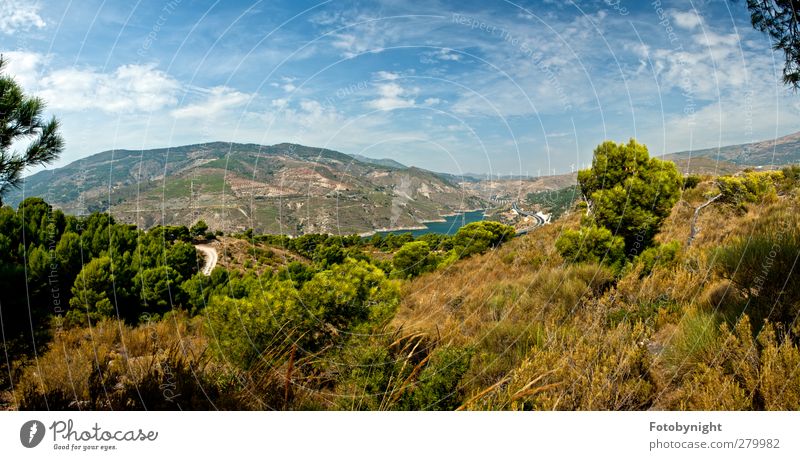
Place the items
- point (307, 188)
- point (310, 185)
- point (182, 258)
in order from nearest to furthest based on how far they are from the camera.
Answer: point (307, 188), point (310, 185), point (182, 258)

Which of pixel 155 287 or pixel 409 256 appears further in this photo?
pixel 155 287

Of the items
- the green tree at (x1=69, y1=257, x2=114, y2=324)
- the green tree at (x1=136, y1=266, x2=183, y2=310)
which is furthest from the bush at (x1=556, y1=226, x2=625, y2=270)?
the green tree at (x1=136, y1=266, x2=183, y2=310)

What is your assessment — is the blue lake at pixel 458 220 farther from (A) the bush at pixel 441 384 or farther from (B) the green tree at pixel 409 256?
(A) the bush at pixel 441 384

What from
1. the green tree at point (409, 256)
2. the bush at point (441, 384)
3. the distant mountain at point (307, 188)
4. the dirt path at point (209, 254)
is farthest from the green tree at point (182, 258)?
the bush at point (441, 384)

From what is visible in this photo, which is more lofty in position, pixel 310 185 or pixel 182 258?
pixel 310 185

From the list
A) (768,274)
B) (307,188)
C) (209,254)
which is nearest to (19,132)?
(307,188)

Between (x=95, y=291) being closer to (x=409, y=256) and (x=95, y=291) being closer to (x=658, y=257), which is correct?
(x=409, y=256)

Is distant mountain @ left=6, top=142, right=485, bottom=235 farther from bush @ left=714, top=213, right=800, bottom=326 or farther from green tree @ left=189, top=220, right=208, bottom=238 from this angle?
green tree @ left=189, top=220, right=208, bottom=238
